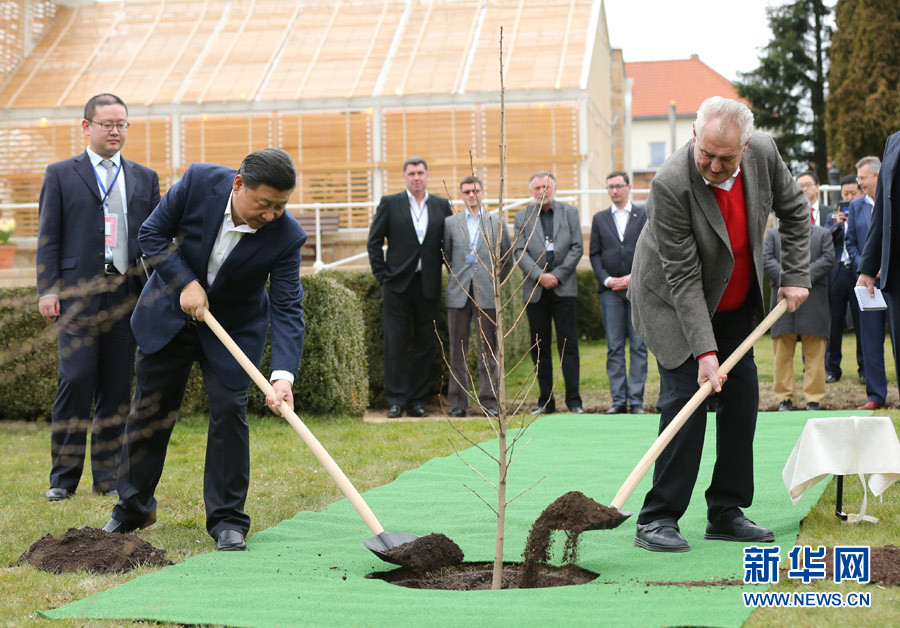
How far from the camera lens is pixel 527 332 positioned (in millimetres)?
14844

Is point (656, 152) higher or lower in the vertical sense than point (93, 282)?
higher

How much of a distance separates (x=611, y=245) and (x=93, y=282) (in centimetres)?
588

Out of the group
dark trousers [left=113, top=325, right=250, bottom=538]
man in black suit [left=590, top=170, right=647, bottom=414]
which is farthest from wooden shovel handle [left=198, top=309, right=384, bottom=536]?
man in black suit [left=590, top=170, right=647, bottom=414]

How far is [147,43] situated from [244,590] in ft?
76.9

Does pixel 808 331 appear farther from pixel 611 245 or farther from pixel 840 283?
pixel 611 245

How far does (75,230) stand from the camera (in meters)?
7.09

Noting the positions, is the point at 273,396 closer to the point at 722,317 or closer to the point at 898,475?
the point at 722,317

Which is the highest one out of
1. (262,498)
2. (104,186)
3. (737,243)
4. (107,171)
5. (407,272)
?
(107,171)

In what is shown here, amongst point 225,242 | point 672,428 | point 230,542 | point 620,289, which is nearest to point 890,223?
point 672,428

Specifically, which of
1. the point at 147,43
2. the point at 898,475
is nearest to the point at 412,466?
the point at 898,475

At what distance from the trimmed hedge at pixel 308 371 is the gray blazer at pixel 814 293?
171 inches

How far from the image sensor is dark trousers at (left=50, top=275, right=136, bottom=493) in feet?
23.2

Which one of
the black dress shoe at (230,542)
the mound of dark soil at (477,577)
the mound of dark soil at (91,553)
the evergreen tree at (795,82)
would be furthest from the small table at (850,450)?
the evergreen tree at (795,82)

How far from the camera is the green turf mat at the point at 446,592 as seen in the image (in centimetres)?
409
